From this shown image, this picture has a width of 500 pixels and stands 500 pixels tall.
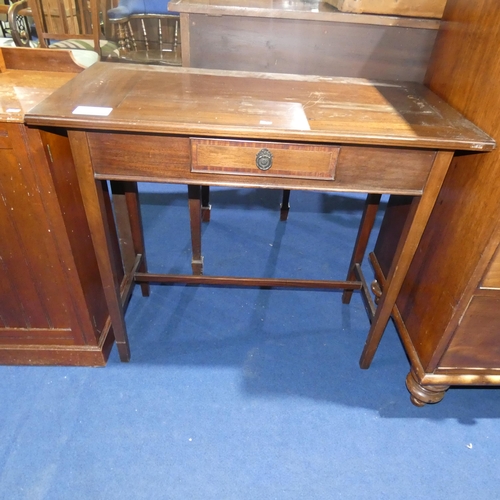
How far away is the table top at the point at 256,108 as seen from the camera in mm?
932

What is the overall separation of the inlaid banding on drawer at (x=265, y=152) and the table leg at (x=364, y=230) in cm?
62

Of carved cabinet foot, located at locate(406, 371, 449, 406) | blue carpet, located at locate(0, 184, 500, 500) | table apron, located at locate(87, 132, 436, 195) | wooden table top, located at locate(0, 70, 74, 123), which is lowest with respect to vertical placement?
blue carpet, located at locate(0, 184, 500, 500)

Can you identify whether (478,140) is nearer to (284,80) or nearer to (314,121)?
(314,121)

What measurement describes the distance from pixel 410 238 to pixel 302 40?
2.51ft

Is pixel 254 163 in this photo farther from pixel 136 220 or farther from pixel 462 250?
pixel 136 220

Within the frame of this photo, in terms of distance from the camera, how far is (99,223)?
114 cm

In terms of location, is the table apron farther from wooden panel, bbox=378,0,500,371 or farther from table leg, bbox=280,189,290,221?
table leg, bbox=280,189,290,221

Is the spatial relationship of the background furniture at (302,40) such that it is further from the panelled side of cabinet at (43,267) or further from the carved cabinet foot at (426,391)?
the carved cabinet foot at (426,391)

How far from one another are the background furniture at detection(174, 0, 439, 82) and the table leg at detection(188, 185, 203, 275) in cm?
50

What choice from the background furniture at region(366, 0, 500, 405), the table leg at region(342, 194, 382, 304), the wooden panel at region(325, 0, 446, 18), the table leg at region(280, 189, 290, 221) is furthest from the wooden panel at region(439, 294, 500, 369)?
the table leg at region(280, 189, 290, 221)

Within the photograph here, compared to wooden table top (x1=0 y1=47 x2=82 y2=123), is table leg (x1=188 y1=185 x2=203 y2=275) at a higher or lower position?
lower

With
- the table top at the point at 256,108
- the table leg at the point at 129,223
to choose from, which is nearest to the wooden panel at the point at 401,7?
the table top at the point at 256,108

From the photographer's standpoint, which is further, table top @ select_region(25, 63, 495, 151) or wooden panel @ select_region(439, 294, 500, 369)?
wooden panel @ select_region(439, 294, 500, 369)

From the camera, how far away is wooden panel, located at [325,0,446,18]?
49.6 inches
